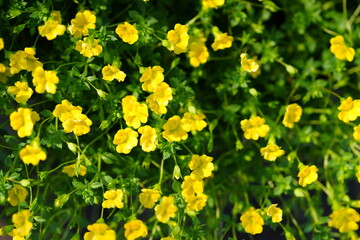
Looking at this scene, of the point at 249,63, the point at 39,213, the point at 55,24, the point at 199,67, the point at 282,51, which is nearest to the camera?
the point at 55,24

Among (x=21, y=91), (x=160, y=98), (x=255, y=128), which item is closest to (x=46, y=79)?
(x=21, y=91)

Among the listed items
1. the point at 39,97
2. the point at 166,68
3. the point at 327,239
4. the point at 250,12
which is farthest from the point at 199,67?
the point at 327,239

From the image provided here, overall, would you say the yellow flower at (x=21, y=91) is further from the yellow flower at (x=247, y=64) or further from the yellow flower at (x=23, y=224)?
the yellow flower at (x=247, y=64)

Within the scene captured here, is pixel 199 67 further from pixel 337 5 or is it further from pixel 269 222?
pixel 337 5

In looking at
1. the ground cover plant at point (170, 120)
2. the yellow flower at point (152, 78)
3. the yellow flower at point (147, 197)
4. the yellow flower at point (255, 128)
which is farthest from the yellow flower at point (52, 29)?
the yellow flower at point (255, 128)

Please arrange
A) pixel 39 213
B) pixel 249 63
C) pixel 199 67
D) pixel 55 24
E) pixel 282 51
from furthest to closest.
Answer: pixel 282 51, pixel 199 67, pixel 39 213, pixel 249 63, pixel 55 24

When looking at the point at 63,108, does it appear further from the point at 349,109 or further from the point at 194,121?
the point at 349,109

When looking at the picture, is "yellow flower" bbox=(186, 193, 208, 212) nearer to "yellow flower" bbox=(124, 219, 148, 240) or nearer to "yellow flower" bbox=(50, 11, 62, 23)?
Result: "yellow flower" bbox=(124, 219, 148, 240)
